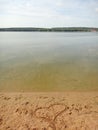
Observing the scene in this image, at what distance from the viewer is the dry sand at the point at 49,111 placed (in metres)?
4.36

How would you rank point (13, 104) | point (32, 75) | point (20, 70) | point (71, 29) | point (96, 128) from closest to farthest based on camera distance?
point (96, 128) < point (13, 104) < point (32, 75) < point (20, 70) < point (71, 29)

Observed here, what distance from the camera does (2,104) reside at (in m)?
5.64

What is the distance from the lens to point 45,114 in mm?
4895

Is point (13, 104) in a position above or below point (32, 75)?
below

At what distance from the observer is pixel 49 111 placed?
16.7 feet

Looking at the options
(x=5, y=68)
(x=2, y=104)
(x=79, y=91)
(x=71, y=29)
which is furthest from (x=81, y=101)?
(x=71, y=29)

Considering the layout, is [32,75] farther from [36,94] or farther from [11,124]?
[11,124]

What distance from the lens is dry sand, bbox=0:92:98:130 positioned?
14.3 ft

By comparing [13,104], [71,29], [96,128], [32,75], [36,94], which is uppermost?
[71,29]

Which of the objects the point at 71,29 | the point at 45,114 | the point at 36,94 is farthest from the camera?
the point at 71,29

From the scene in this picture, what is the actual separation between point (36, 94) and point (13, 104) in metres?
1.20

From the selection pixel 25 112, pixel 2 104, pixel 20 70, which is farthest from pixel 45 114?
pixel 20 70

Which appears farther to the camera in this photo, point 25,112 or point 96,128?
point 25,112

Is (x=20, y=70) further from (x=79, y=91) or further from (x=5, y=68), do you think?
(x=79, y=91)
